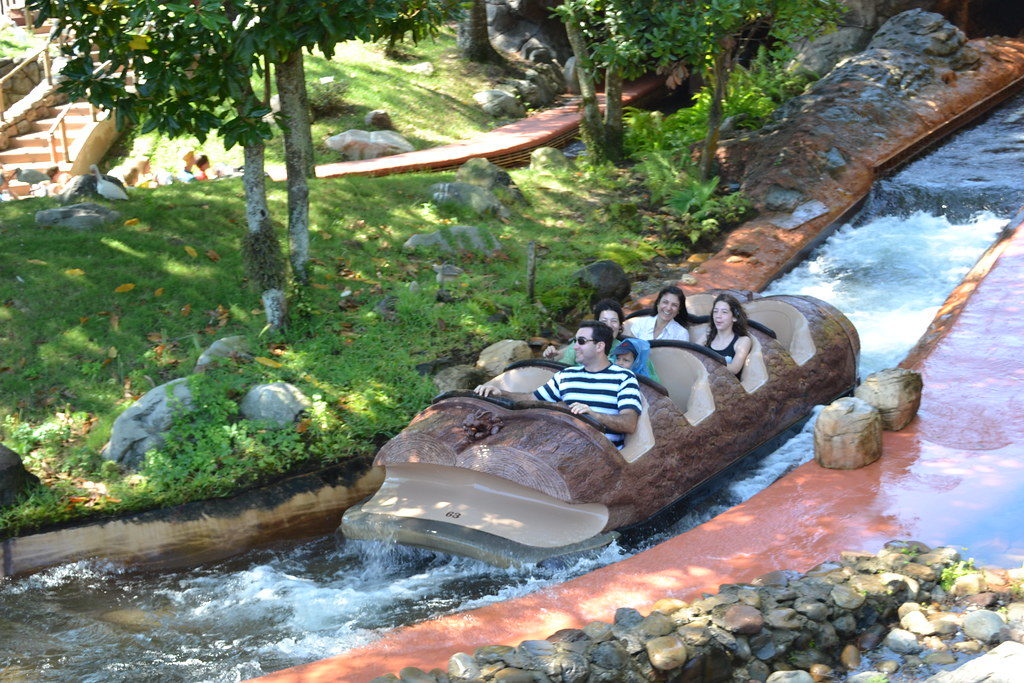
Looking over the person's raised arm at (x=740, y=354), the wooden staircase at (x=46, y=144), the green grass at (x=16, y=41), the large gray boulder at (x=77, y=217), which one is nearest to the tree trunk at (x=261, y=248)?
the large gray boulder at (x=77, y=217)

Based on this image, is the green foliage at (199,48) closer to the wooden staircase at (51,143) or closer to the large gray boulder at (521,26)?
the wooden staircase at (51,143)

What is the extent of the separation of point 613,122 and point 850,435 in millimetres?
8875

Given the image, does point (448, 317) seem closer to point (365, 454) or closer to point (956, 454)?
point (365, 454)

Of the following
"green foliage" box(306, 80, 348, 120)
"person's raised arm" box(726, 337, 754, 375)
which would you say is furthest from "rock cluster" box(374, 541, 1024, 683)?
"green foliage" box(306, 80, 348, 120)

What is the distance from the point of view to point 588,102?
14438mm

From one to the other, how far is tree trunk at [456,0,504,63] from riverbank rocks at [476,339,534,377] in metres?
12.7

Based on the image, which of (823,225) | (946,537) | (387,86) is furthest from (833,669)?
(387,86)

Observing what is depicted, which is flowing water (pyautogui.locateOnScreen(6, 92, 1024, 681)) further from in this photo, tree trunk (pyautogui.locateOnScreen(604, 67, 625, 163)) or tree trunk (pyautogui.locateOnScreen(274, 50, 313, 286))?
tree trunk (pyautogui.locateOnScreen(604, 67, 625, 163))

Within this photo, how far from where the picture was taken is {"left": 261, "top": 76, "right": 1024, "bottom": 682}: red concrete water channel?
5367 millimetres

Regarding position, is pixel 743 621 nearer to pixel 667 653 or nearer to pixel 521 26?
pixel 667 653

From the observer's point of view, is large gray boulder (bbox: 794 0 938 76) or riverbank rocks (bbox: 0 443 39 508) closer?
riverbank rocks (bbox: 0 443 39 508)

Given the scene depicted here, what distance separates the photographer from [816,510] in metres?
6.39

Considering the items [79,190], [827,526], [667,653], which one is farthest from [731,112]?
[667,653]

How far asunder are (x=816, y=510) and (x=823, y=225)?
695cm
